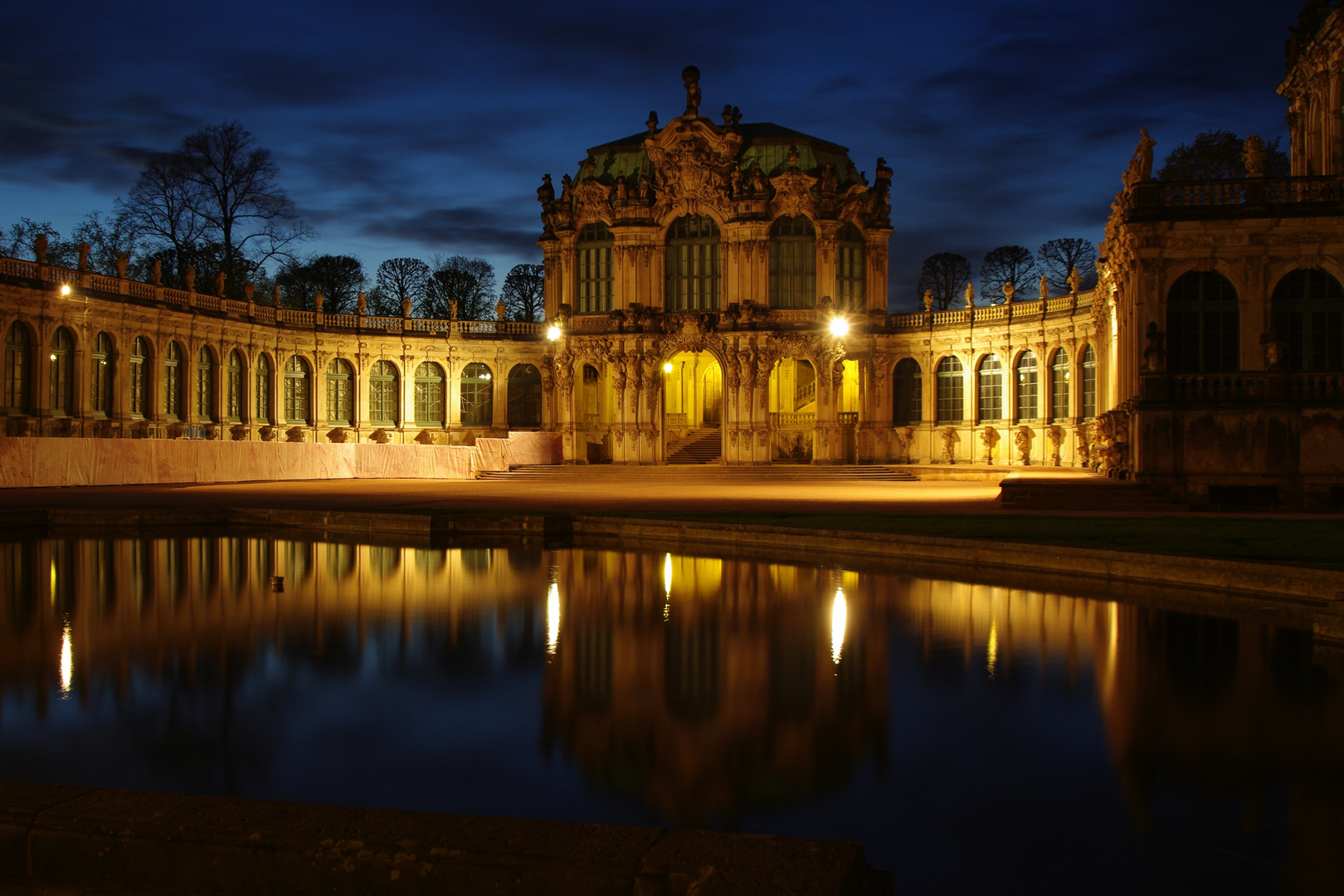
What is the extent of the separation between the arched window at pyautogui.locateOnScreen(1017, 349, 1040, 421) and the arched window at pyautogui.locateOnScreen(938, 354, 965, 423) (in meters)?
2.67

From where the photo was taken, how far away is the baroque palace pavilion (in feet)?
134

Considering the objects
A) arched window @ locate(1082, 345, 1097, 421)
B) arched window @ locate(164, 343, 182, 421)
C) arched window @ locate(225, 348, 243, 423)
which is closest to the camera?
arched window @ locate(1082, 345, 1097, 421)

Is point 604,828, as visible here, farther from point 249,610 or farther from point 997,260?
point 997,260

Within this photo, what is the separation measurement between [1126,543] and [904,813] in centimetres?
1005

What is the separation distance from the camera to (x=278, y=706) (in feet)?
20.5

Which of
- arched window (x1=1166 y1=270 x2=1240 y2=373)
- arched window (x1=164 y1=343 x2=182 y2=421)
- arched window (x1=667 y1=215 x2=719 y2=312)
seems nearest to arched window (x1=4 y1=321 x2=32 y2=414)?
arched window (x1=164 y1=343 x2=182 y2=421)

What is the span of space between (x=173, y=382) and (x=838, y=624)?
41.0 metres

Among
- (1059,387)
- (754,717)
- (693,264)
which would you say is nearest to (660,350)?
(693,264)

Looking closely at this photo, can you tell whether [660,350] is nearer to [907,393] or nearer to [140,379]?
[907,393]

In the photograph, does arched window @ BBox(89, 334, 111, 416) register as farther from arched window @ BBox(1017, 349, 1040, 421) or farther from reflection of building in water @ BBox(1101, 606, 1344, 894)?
reflection of building in water @ BBox(1101, 606, 1344, 894)

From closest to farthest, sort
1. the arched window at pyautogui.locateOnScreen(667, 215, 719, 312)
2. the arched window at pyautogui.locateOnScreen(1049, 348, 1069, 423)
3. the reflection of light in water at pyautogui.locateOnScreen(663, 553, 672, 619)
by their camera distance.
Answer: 1. the reflection of light in water at pyautogui.locateOnScreen(663, 553, 672, 619)
2. the arched window at pyautogui.locateOnScreen(1049, 348, 1069, 423)
3. the arched window at pyautogui.locateOnScreen(667, 215, 719, 312)

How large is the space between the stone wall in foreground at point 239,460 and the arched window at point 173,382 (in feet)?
30.4

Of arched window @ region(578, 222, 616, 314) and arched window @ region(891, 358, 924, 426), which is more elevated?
arched window @ region(578, 222, 616, 314)

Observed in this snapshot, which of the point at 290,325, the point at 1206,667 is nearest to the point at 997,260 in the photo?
the point at 290,325
